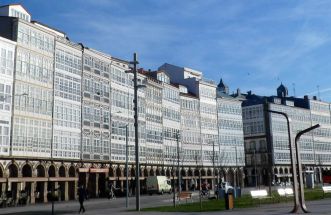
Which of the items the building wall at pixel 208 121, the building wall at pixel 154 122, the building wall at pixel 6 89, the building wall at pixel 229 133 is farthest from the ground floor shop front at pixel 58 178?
the building wall at pixel 229 133

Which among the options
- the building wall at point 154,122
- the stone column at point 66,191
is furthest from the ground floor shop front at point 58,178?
the building wall at point 154,122

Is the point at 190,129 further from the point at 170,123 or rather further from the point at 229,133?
the point at 229,133

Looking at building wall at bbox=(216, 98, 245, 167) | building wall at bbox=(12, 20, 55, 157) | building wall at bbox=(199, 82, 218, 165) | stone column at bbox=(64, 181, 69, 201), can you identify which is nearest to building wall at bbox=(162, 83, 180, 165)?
building wall at bbox=(199, 82, 218, 165)

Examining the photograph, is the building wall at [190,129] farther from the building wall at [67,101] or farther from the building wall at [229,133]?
the building wall at [67,101]

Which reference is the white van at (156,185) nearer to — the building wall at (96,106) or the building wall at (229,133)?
the building wall at (96,106)

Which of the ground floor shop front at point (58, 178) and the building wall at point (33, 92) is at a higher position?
the building wall at point (33, 92)

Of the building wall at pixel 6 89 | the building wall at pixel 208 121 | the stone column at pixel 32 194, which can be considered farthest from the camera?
the building wall at pixel 208 121

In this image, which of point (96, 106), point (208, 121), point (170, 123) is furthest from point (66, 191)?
point (208, 121)

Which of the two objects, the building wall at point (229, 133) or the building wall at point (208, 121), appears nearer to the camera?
the building wall at point (208, 121)

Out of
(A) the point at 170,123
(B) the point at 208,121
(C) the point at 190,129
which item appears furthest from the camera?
(B) the point at 208,121

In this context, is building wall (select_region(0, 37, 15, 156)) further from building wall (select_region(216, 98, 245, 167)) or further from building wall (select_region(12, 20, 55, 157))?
building wall (select_region(216, 98, 245, 167))

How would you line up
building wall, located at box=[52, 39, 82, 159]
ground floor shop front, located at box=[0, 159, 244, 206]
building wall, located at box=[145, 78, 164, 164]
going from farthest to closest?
building wall, located at box=[145, 78, 164, 164] < building wall, located at box=[52, 39, 82, 159] < ground floor shop front, located at box=[0, 159, 244, 206]

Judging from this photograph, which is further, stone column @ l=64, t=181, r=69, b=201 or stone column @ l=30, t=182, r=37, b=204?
stone column @ l=64, t=181, r=69, b=201

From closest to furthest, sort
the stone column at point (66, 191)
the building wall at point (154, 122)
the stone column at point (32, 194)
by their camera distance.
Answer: the stone column at point (32, 194), the stone column at point (66, 191), the building wall at point (154, 122)
